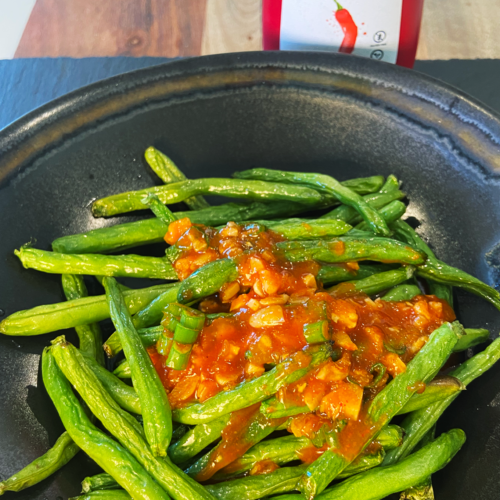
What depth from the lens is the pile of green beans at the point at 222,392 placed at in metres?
1.69

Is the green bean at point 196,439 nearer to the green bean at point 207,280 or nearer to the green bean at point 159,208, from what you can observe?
the green bean at point 207,280

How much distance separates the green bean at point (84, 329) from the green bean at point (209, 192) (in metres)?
0.43

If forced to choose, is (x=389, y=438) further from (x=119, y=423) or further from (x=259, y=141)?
(x=259, y=141)

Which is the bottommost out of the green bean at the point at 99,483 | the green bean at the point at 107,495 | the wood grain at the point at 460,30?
the green bean at the point at 107,495

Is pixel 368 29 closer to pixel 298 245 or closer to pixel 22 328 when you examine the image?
pixel 298 245

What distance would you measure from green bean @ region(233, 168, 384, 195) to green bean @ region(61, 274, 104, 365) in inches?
42.8

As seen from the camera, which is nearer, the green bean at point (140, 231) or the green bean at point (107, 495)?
the green bean at point (107, 495)

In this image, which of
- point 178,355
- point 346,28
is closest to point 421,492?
point 178,355

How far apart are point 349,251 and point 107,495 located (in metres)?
1.48

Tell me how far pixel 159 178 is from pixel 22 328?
112 centimetres

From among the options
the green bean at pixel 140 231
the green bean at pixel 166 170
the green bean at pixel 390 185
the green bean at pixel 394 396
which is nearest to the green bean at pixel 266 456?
the green bean at pixel 394 396

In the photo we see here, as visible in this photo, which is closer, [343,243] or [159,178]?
[343,243]

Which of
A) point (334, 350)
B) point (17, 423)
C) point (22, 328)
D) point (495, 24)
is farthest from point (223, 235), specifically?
point (495, 24)

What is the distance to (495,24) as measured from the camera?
4.01 meters
